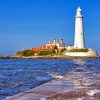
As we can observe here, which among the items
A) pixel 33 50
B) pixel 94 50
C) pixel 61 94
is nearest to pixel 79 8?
pixel 94 50

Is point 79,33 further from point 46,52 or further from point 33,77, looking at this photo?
point 33,77

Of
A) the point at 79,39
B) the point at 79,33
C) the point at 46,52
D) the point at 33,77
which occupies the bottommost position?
the point at 33,77

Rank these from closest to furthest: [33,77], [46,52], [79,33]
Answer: [33,77]
[79,33]
[46,52]

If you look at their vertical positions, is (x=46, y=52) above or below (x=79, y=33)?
below

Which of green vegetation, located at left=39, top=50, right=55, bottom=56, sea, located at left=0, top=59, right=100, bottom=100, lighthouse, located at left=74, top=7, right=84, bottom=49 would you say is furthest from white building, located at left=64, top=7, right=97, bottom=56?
sea, located at left=0, top=59, right=100, bottom=100

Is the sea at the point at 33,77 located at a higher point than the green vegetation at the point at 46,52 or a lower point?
lower

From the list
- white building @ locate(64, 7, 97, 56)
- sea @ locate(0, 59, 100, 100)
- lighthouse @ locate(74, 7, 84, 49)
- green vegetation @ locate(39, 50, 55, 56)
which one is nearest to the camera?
sea @ locate(0, 59, 100, 100)

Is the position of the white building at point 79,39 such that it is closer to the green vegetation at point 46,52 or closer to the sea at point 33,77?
the green vegetation at point 46,52

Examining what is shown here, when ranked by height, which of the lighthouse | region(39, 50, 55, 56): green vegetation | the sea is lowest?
the sea

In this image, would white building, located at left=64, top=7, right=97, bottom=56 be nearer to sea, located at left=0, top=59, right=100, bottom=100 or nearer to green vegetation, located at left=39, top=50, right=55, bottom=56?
green vegetation, located at left=39, top=50, right=55, bottom=56

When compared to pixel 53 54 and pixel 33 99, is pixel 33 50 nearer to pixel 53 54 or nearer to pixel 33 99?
pixel 53 54

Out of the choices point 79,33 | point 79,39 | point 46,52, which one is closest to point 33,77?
point 79,39

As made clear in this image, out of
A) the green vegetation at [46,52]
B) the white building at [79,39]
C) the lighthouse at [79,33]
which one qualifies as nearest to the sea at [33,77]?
the lighthouse at [79,33]

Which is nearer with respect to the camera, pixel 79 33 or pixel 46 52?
pixel 79 33
